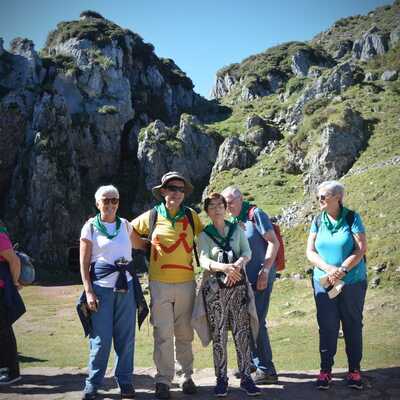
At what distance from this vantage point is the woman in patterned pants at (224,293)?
480 centimetres

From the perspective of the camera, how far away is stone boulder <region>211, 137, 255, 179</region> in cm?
4378

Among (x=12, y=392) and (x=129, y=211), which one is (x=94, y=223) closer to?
(x=12, y=392)

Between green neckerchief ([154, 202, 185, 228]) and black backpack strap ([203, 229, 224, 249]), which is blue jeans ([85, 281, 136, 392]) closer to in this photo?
green neckerchief ([154, 202, 185, 228])

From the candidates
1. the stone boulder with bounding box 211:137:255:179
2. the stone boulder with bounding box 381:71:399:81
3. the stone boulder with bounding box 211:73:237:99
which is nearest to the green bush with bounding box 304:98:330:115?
the stone boulder with bounding box 381:71:399:81

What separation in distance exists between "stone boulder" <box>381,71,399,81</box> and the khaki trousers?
42.9 m

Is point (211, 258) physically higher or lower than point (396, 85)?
lower

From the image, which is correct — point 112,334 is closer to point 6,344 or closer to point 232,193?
point 6,344

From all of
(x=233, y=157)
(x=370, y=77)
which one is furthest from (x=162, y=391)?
(x=370, y=77)

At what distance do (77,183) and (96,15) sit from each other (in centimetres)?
4053

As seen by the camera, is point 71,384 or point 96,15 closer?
point 71,384

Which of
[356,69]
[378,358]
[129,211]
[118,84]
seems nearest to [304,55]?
[356,69]

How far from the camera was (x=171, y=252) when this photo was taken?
16.9 feet

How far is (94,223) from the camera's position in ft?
16.6

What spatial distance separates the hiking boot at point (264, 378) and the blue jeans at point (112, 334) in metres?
1.56
